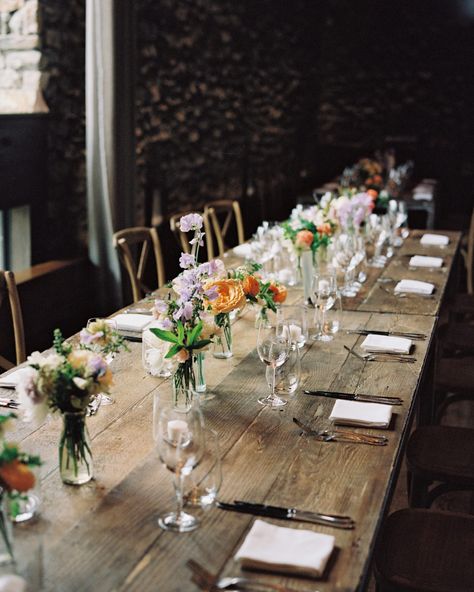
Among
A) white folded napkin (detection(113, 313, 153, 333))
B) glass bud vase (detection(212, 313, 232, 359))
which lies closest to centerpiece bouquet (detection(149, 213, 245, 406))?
glass bud vase (detection(212, 313, 232, 359))

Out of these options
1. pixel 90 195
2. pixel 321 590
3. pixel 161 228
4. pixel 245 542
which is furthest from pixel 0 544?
pixel 161 228

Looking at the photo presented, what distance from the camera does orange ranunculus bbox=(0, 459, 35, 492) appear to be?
4.54 ft

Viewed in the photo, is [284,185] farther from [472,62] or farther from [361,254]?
[361,254]

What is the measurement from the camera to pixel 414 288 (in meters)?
Result: 3.79

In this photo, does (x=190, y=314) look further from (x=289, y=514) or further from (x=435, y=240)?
(x=435, y=240)

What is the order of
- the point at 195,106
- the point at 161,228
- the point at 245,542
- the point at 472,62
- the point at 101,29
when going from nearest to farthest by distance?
the point at 245,542, the point at 101,29, the point at 161,228, the point at 195,106, the point at 472,62

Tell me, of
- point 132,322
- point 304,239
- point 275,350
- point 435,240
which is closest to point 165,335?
point 275,350

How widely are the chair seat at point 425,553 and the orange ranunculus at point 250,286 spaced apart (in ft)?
2.60

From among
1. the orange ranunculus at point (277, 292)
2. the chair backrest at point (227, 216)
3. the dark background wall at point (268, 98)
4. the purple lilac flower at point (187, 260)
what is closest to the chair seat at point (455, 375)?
the orange ranunculus at point (277, 292)

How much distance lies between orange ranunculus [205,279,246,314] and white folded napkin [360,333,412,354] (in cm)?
64

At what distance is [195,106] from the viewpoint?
7.21 meters

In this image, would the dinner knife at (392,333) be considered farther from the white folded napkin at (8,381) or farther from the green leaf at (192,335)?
the white folded napkin at (8,381)

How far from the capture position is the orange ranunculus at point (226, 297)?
2336 mm

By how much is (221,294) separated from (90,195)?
2955mm
